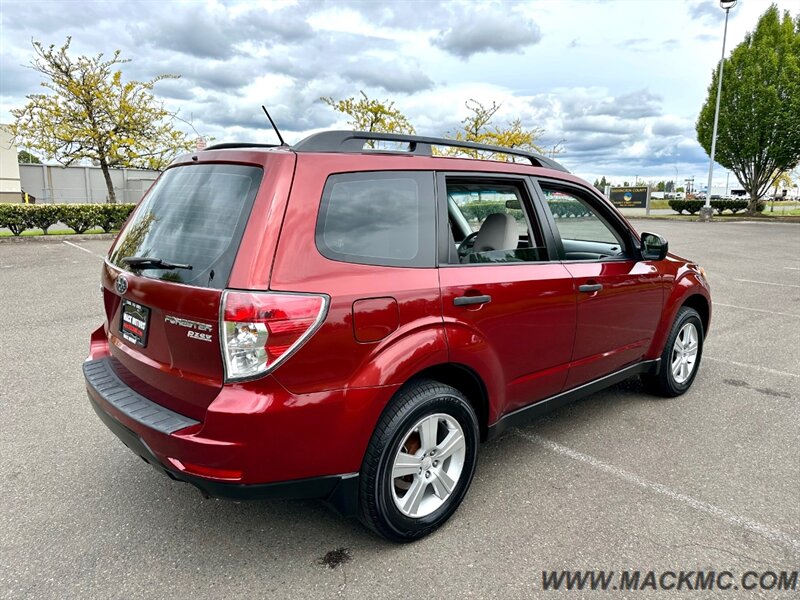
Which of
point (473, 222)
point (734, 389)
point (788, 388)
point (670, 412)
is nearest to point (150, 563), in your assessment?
point (473, 222)

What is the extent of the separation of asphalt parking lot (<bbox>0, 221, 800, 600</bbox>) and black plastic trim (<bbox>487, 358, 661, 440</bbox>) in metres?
0.31

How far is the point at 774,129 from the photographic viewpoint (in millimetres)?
30281

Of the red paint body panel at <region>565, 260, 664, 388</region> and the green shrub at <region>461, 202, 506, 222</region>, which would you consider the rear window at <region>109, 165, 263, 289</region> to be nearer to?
the green shrub at <region>461, 202, 506, 222</region>

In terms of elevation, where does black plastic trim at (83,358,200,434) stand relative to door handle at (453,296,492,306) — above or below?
below

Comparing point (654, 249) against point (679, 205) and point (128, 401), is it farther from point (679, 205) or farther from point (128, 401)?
point (679, 205)

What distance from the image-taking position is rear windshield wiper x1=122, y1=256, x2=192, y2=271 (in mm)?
2340

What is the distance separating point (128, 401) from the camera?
97.0 inches

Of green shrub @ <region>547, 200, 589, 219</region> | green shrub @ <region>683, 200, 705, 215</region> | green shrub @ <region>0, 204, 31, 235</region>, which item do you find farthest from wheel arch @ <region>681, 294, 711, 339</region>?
green shrub @ <region>683, 200, 705, 215</region>

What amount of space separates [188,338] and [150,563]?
102cm

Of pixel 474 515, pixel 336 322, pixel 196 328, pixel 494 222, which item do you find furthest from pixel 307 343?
pixel 494 222

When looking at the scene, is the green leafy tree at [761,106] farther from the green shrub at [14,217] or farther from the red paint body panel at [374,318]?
the red paint body panel at [374,318]

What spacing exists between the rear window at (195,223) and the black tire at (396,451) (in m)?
0.88

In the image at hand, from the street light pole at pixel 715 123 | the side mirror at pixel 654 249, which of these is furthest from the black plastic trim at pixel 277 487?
the street light pole at pixel 715 123

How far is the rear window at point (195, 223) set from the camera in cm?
221
